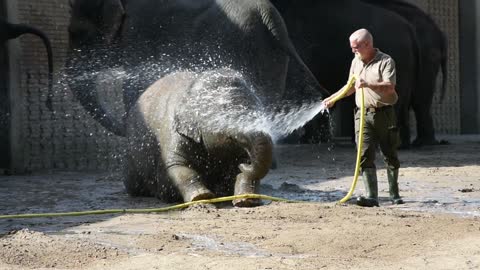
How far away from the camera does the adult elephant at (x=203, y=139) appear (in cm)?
875

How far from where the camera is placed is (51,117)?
45.1 ft

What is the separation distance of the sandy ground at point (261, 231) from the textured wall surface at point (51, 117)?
8.11 feet

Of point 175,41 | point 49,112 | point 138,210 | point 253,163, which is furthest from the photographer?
point 49,112

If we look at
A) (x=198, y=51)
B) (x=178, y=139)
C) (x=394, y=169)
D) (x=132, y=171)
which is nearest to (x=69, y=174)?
(x=198, y=51)

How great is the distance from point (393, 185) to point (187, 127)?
1.67 m

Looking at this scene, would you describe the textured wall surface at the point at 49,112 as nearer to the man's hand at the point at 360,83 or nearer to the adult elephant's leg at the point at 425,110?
the adult elephant's leg at the point at 425,110

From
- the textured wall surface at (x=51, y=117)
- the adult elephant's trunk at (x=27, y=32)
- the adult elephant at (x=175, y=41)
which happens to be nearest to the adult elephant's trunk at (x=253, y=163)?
the adult elephant at (x=175, y=41)

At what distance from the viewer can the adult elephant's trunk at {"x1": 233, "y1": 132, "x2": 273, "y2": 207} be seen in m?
8.65

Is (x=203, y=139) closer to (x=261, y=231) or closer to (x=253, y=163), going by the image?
(x=253, y=163)

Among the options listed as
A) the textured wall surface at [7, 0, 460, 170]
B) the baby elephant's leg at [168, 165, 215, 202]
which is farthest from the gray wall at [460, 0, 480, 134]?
the baby elephant's leg at [168, 165, 215, 202]

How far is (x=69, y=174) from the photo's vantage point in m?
12.9

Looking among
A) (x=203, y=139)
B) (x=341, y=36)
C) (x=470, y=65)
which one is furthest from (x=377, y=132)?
(x=470, y=65)

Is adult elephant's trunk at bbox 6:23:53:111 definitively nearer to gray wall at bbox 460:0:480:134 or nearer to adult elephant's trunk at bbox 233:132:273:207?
adult elephant's trunk at bbox 233:132:273:207

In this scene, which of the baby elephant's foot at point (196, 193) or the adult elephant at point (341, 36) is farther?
the adult elephant at point (341, 36)
